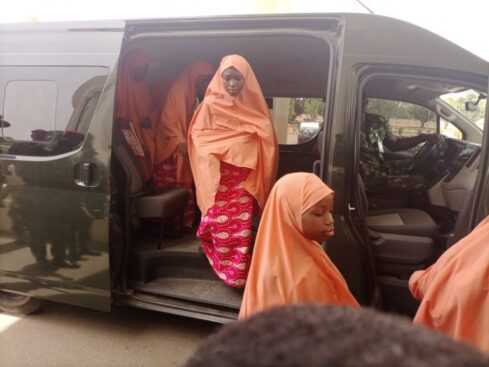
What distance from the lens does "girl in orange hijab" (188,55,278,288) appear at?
2643mm

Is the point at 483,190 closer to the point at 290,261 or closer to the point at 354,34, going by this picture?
the point at 354,34

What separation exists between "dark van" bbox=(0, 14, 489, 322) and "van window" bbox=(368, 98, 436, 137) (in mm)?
196

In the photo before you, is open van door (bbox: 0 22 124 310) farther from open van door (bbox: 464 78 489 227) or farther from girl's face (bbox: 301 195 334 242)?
open van door (bbox: 464 78 489 227)

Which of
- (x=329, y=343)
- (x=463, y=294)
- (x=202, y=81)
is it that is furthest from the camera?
(x=202, y=81)

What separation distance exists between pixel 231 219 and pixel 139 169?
83 cm

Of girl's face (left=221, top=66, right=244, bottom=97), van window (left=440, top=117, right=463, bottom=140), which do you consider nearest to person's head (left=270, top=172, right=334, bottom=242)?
girl's face (left=221, top=66, right=244, bottom=97)

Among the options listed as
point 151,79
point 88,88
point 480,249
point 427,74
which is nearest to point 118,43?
point 88,88

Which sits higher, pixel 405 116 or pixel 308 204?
pixel 405 116

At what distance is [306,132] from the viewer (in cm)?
424

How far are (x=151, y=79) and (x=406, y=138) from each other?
255 cm

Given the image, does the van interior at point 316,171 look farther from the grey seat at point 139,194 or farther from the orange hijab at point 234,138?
the orange hijab at point 234,138

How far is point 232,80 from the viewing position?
2.67 metres

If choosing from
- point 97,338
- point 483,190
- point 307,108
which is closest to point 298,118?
point 307,108

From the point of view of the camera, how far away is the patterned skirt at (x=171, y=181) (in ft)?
11.7
